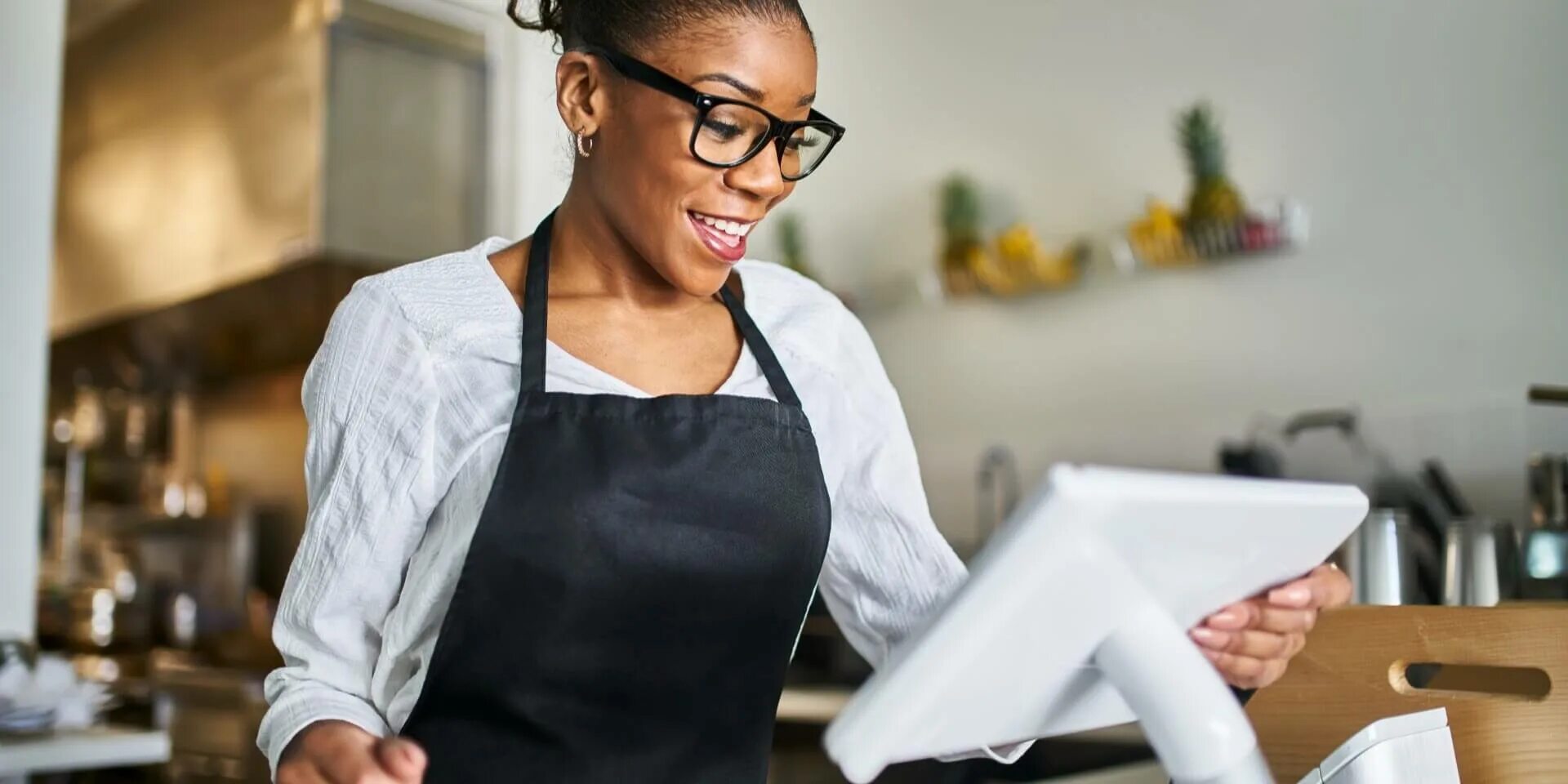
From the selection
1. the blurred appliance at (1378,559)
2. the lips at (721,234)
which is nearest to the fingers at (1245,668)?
the lips at (721,234)

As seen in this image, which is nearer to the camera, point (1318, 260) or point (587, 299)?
point (587, 299)

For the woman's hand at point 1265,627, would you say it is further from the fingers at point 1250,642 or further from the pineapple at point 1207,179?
the pineapple at point 1207,179

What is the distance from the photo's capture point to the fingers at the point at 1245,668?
74cm

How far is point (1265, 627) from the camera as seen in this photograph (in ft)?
2.38

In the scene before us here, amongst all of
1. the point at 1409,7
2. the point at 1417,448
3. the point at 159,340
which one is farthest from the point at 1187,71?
the point at 159,340

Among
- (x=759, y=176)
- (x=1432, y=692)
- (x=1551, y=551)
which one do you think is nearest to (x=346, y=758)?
(x=759, y=176)

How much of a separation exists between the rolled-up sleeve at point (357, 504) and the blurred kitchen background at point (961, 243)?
1.18m

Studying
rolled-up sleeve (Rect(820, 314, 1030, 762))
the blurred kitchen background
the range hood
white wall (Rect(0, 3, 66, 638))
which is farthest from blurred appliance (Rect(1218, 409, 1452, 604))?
white wall (Rect(0, 3, 66, 638))

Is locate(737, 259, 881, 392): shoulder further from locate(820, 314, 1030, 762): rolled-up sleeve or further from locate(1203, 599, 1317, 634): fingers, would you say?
locate(1203, 599, 1317, 634): fingers

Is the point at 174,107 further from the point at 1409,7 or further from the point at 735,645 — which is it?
the point at 735,645

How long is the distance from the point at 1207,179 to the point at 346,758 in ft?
7.94

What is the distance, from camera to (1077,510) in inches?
19.8

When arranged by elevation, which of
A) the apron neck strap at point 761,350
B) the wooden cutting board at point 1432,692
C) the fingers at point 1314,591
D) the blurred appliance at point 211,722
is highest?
the apron neck strap at point 761,350

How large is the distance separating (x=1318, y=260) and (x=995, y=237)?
763mm
